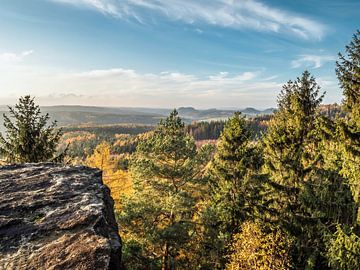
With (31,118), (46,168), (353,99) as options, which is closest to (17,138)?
(31,118)

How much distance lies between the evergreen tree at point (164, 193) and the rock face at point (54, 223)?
7679 millimetres

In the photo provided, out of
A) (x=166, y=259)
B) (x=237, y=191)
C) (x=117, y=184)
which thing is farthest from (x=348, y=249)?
(x=117, y=184)

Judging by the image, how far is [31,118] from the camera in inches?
835

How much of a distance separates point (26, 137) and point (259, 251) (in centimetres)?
1822

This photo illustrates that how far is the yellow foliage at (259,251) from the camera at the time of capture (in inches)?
677

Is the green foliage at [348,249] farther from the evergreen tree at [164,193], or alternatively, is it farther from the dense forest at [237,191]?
the evergreen tree at [164,193]

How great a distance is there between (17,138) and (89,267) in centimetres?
1769

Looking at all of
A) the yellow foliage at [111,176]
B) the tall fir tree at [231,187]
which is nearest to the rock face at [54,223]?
the tall fir tree at [231,187]

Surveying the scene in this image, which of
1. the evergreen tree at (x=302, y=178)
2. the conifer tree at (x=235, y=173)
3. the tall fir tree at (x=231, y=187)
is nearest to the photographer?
the evergreen tree at (x=302, y=178)

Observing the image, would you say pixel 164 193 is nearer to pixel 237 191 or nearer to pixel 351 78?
pixel 237 191

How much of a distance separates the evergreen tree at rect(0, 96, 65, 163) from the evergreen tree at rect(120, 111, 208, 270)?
277 inches

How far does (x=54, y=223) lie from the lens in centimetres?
825

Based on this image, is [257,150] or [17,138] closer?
[17,138]

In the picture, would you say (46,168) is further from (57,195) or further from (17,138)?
(17,138)
